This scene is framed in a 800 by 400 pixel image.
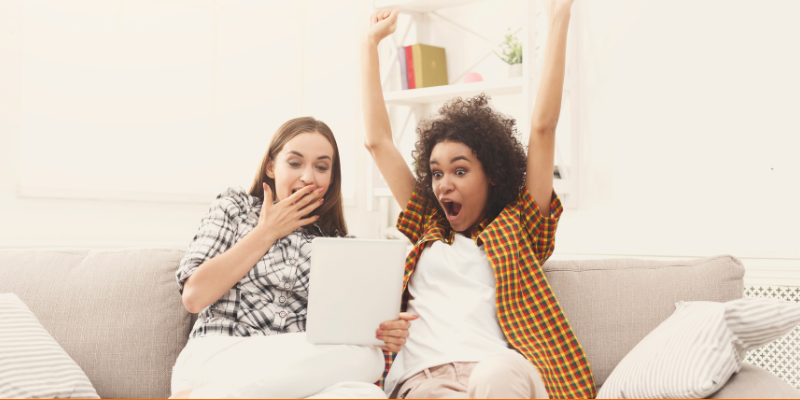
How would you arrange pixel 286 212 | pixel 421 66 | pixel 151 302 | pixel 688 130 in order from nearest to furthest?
1. pixel 286 212
2. pixel 151 302
3. pixel 688 130
4. pixel 421 66

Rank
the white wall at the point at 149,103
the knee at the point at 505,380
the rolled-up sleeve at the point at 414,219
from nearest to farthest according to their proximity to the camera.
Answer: the knee at the point at 505,380
the rolled-up sleeve at the point at 414,219
the white wall at the point at 149,103

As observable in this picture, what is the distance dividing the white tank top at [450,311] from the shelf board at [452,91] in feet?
3.59

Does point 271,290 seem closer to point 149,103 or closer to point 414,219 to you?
point 414,219

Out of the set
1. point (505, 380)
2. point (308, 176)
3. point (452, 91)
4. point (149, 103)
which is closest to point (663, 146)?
point (452, 91)

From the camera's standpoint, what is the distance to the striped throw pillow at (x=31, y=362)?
4.31ft

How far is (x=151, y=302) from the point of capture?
5.33 ft

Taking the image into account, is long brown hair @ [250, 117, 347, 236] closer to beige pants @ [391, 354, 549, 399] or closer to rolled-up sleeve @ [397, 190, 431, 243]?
rolled-up sleeve @ [397, 190, 431, 243]

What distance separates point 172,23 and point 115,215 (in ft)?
2.84

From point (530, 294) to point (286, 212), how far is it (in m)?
0.62

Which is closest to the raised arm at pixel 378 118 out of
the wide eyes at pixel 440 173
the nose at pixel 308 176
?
the wide eyes at pixel 440 173

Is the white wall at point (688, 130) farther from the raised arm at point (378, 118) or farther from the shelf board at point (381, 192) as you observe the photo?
the raised arm at point (378, 118)

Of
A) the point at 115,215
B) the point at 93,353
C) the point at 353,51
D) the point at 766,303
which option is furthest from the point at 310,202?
the point at 353,51

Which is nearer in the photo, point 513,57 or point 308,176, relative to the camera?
point 308,176

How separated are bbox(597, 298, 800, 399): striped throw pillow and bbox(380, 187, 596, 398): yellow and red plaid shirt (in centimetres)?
15
